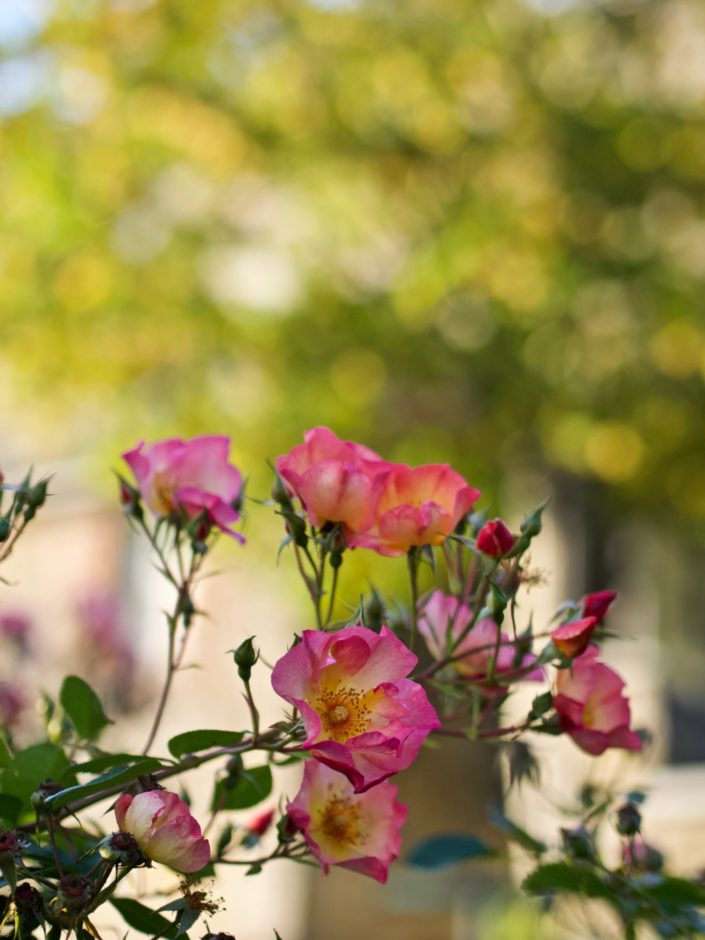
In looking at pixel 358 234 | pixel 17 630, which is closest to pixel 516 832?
pixel 17 630

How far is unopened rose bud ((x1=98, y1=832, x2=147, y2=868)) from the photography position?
0.59 metres

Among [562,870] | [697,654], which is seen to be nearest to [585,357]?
[697,654]

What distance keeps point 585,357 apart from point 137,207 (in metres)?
2.26

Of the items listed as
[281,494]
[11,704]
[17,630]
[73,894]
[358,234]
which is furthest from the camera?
[358,234]

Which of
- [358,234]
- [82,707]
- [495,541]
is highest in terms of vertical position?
[358,234]

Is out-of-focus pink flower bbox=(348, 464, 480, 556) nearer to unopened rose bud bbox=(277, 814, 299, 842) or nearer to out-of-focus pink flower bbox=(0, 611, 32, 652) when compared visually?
unopened rose bud bbox=(277, 814, 299, 842)

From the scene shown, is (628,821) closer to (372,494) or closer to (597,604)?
(597,604)

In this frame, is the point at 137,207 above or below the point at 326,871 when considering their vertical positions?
above

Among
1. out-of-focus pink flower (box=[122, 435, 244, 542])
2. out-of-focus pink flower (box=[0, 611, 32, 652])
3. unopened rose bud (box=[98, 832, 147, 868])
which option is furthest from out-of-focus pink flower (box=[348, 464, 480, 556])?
out-of-focus pink flower (box=[0, 611, 32, 652])

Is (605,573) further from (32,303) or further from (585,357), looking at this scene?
(32,303)

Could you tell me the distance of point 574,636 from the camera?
69 centimetres

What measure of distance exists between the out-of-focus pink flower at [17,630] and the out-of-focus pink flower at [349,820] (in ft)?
5.35

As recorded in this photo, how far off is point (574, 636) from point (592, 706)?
0.24 ft

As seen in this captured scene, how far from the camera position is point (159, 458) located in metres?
0.82
